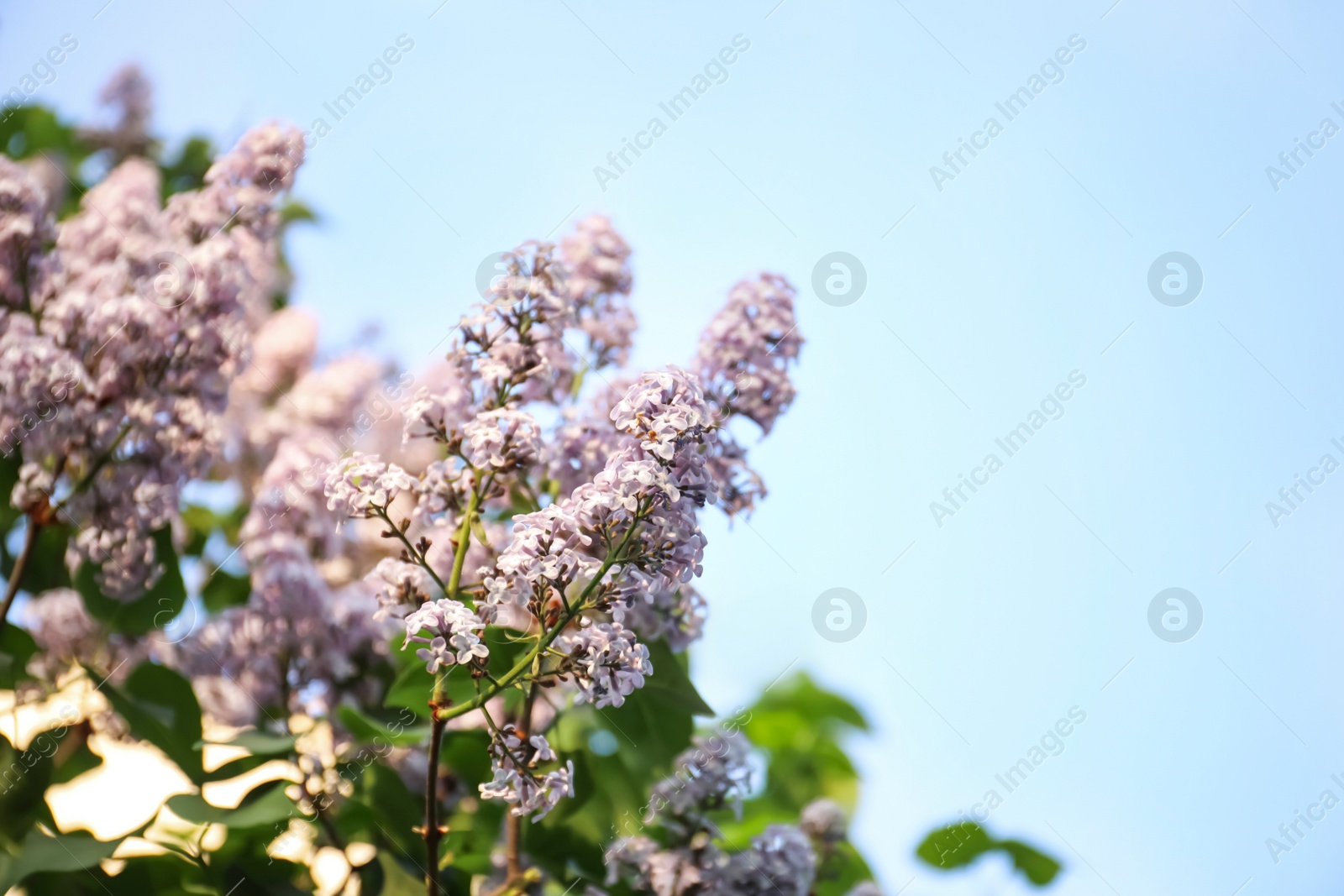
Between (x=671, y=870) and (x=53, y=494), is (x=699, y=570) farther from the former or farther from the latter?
(x=53, y=494)

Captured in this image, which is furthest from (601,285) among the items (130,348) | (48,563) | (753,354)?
(48,563)

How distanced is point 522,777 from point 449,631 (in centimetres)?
21

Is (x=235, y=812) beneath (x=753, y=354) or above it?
beneath

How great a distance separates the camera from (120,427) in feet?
6.37

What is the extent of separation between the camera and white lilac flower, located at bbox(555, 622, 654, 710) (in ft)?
4.09

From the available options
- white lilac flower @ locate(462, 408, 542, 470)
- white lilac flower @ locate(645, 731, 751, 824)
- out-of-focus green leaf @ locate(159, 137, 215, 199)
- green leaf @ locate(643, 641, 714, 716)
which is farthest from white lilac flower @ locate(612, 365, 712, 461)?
out-of-focus green leaf @ locate(159, 137, 215, 199)

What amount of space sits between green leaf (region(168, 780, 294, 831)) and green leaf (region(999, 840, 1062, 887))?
5.03 feet

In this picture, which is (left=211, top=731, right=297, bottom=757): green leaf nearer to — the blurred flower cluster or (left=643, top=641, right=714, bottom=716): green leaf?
the blurred flower cluster

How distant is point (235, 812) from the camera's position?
1767 millimetres

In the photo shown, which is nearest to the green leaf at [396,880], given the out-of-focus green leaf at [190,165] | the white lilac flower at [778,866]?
the white lilac flower at [778,866]

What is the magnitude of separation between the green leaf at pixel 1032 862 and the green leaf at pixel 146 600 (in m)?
1.87

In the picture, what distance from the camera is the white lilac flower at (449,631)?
46.7 inches

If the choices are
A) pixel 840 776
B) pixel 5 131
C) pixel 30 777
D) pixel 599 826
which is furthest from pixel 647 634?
pixel 5 131

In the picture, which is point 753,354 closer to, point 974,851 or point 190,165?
point 974,851
